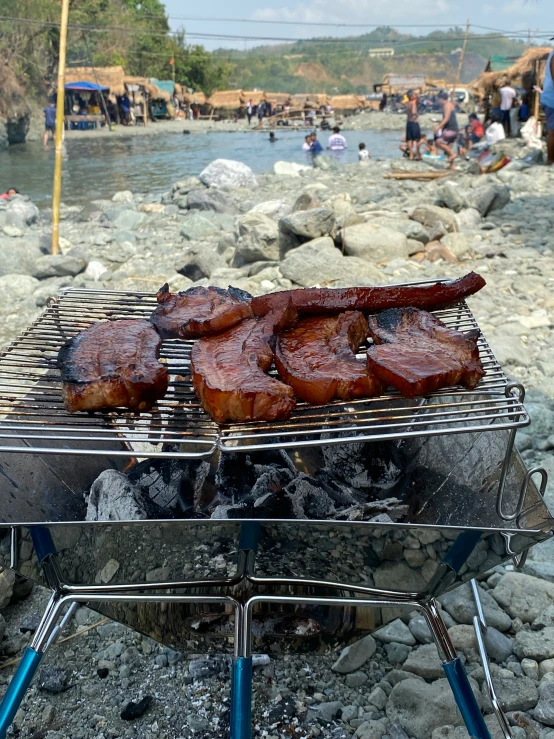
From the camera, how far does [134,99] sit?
4766 centimetres

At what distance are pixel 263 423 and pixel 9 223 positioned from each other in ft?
41.4

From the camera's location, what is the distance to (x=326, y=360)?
2.38 m

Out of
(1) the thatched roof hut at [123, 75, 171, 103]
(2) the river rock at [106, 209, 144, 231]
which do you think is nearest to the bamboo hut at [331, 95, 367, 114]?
(1) the thatched roof hut at [123, 75, 171, 103]

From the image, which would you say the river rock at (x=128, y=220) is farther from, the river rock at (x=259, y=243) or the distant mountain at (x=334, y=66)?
the distant mountain at (x=334, y=66)

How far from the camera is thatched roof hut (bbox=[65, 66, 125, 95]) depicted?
143 ft

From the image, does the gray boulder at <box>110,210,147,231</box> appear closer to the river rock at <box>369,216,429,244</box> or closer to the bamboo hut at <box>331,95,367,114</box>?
the river rock at <box>369,216,429,244</box>

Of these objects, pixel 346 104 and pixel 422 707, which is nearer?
pixel 422 707

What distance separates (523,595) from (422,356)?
1.46m

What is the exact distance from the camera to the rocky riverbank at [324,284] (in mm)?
2463

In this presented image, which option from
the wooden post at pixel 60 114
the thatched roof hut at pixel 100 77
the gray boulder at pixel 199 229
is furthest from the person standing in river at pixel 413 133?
the thatched roof hut at pixel 100 77

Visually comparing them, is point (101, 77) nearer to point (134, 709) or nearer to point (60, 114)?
point (60, 114)

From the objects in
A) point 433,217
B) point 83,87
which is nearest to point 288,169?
point 433,217

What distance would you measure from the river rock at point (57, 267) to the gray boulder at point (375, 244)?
4.04 metres

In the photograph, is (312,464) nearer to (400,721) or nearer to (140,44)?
(400,721)
